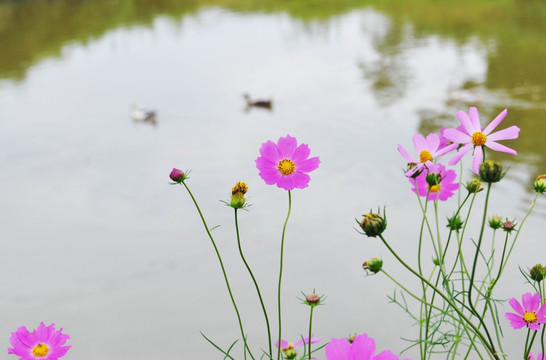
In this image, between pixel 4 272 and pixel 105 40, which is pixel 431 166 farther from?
pixel 105 40

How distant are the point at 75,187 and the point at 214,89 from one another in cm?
157

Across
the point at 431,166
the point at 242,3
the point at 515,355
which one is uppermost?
the point at 431,166

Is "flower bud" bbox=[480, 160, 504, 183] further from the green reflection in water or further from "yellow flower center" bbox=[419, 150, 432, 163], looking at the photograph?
the green reflection in water

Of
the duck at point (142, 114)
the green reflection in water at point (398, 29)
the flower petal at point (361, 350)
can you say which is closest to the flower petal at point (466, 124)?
the flower petal at point (361, 350)

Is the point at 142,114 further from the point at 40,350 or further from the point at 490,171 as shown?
the point at 490,171

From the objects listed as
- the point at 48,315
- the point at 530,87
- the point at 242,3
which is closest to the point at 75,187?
the point at 48,315

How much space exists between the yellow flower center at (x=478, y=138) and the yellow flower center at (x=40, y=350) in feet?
1.47

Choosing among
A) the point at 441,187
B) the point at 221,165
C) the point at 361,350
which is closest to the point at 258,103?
the point at 221,165

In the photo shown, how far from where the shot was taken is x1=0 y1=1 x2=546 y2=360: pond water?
62.8 inches

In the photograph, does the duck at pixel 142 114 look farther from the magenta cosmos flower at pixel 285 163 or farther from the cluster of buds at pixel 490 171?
the cluster of buds at pixel 490 171

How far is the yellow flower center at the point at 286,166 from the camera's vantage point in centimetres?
64

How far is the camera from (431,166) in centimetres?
61

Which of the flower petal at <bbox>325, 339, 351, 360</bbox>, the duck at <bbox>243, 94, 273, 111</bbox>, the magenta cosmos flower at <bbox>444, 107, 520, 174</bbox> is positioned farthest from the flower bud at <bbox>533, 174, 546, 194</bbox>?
the duck at <bbox>243, 94, 273, 111</bbox>

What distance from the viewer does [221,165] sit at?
2.58 metres
